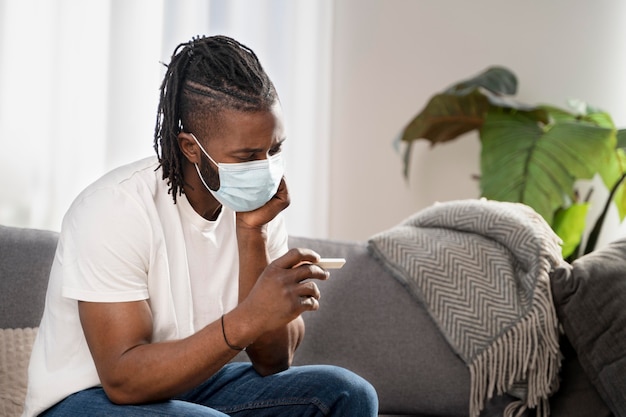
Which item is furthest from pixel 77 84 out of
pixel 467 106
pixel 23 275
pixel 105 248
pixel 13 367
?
pixel 467 106

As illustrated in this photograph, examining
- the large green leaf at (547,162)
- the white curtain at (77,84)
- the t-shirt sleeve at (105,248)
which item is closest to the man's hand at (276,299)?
the t-shirt sleeve at (105,248)

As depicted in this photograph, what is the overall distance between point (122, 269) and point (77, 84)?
3.80ft

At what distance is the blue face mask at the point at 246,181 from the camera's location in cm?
137

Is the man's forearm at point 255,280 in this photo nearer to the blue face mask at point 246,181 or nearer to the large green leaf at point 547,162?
the blue face mask at point 246,181

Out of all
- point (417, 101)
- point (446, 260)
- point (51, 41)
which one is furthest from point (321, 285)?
point (417, 101)

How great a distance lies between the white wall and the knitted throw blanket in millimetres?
1153

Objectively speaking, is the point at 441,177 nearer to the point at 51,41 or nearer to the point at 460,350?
the point at 460,350

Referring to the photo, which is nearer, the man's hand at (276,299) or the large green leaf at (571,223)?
the man's hand at (276,299)

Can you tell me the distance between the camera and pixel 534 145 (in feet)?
9.26

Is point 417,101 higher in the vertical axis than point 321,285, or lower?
higher

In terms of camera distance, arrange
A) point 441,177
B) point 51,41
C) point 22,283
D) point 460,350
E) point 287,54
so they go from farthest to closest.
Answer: point 441,177 < point 287,54 < point 51,41 < point 460,350 < point 22,283

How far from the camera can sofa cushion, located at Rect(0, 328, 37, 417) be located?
5.56 ft

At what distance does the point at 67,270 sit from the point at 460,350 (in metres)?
1.09

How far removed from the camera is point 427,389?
2080mm
